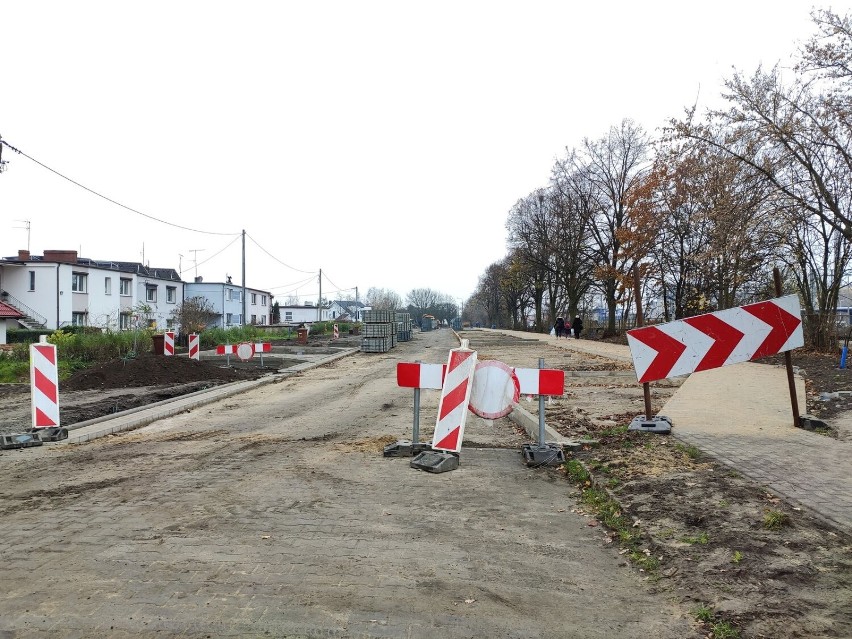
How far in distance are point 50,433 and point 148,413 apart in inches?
96.1

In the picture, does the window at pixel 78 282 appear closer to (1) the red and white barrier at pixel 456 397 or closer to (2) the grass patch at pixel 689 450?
(1) the red and white barrier at pixel 456 397

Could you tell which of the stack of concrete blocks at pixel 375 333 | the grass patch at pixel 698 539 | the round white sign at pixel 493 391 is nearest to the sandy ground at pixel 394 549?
the grass patch at pixel 698 539

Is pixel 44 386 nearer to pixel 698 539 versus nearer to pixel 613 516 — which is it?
pixel 613 516

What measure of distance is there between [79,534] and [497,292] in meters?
96.0

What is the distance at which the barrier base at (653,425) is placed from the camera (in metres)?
7.66

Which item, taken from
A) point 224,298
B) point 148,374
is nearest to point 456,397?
point 148,374

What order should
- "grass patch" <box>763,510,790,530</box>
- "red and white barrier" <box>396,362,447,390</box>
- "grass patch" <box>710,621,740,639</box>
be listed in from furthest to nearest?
"red and white barrier" <box>396,362,447,390</box>
"grass patch" <box>763,510,790,530</box>
"grass patch" <box>710,621,740,639</box>

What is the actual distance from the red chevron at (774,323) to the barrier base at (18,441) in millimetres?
9470

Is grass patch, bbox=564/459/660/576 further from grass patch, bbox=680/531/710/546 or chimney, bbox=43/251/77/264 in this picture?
chimney, bbox=43/251/77/264

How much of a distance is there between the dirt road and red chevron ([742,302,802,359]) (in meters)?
3.09

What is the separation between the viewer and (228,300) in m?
74.4

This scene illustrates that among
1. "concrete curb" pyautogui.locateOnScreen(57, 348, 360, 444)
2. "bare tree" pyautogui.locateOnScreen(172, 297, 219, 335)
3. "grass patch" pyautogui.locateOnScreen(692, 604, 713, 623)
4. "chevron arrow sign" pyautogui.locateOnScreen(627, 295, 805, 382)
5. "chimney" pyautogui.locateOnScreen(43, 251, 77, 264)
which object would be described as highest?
"chimney" pyautogui.locateOnScreen(43, 251, 77, 264)

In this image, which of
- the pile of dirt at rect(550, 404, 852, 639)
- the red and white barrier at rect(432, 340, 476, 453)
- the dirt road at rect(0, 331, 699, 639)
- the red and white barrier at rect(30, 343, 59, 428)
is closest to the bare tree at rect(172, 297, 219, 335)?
the red and white barrier at rect(30, 343, 59, 428)

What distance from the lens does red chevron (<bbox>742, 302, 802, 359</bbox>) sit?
731 cm
